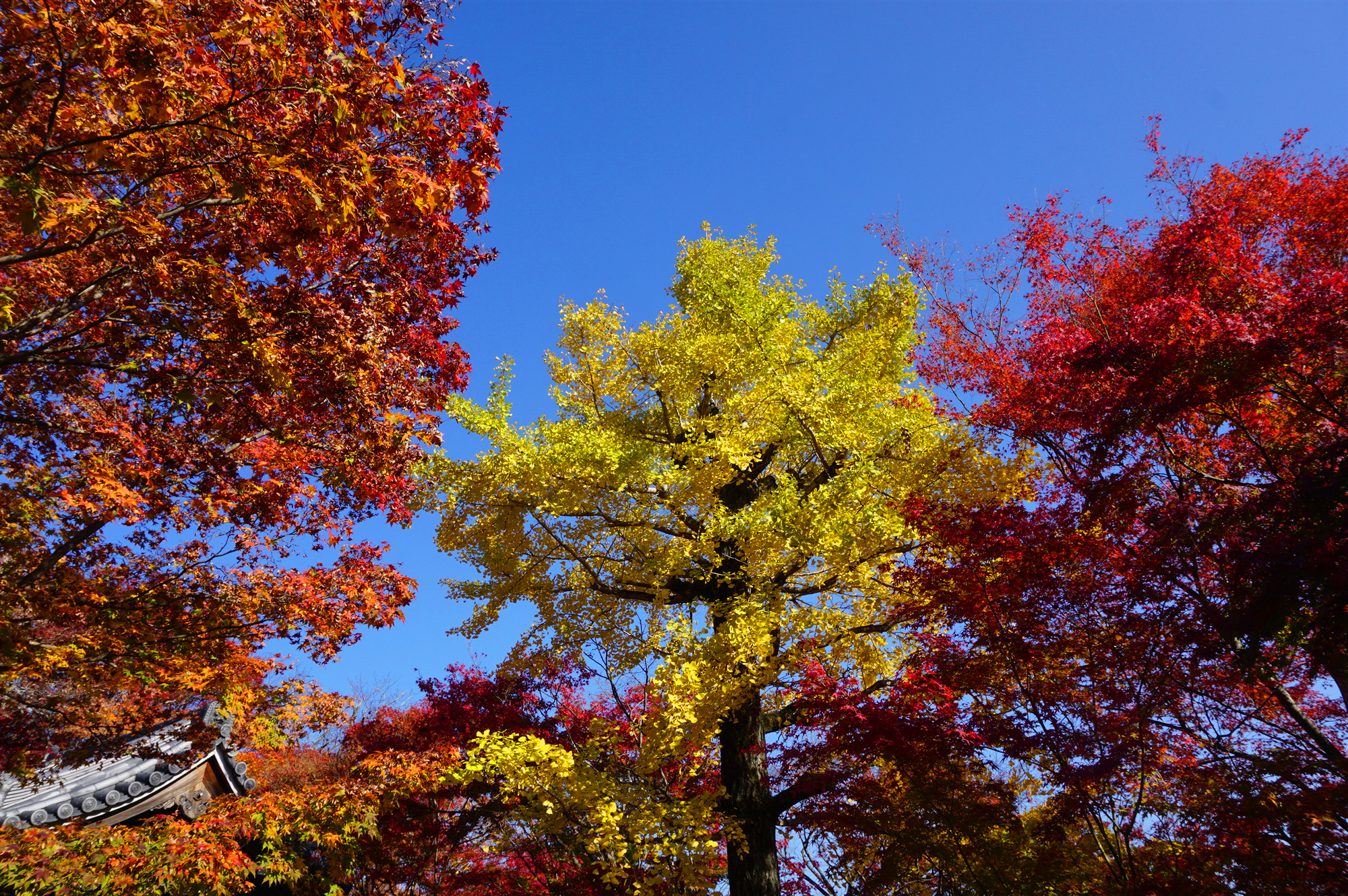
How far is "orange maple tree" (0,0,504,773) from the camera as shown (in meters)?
3.52

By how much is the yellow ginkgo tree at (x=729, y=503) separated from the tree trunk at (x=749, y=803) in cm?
3

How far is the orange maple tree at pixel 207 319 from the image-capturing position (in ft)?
11.5

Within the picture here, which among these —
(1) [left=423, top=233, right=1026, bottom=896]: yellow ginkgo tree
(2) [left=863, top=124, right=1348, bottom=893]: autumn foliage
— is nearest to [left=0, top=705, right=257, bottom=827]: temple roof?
(1) [left=423, top=233, right=1026, bottom=896]: yellow ginkgo tree

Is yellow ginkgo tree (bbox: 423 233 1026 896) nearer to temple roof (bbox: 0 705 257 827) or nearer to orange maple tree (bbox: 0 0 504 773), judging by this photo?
orange maple tree (bbox: 0 0 504 773)

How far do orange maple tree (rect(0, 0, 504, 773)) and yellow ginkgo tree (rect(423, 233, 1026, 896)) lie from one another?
2.43 m

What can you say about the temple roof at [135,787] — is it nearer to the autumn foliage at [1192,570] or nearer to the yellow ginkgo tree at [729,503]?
the yellow ginkgo tree at [729,503]

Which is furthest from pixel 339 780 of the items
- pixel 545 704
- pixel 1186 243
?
pixel 1186 243

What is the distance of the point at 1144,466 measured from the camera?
21.4 feet

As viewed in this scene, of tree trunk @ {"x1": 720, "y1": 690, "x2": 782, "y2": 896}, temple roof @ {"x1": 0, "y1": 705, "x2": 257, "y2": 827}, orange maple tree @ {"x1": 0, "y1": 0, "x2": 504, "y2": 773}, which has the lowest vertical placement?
tree trunk @ {"x1": 720, "y1": 690, "x2": 782, "y2": 896}

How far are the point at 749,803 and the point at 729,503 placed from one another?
14.7 feet

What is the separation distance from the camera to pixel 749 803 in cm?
890

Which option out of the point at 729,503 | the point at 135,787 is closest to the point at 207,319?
the point at 729,503

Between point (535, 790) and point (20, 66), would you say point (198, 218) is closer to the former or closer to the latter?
point (20, 66)

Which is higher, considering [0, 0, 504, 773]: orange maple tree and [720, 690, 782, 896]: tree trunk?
[0, 0, 504, 773]: orange maple tree
